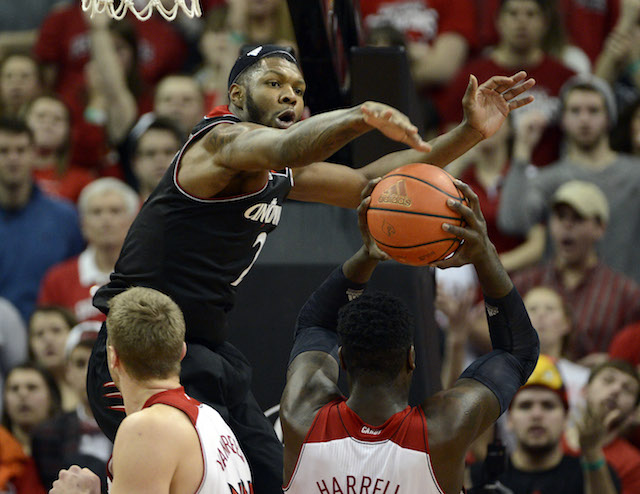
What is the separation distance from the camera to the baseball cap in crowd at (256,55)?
4.70 m

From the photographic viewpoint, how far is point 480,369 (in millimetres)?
4160

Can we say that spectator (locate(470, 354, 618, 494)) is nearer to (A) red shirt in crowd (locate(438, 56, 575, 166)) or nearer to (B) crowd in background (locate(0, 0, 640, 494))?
(B) crowd in background (locate(0, 0, 640, 494))

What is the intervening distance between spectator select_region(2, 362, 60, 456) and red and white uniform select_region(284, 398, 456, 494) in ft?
12.8

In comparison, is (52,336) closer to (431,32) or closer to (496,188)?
(496,188)

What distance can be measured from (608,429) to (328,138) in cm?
348

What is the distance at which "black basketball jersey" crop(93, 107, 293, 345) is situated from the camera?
14.9ft

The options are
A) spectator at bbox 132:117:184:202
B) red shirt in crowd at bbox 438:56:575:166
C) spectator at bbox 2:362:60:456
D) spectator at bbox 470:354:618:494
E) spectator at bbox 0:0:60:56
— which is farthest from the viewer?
spectator at bbox 0:0:60:56

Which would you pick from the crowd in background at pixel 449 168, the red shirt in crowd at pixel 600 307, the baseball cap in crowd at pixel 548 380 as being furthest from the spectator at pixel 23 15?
the baseball cap in crowd at pixel 548 380

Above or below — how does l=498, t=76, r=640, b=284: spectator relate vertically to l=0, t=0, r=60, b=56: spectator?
below

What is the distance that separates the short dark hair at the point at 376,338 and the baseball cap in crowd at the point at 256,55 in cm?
123

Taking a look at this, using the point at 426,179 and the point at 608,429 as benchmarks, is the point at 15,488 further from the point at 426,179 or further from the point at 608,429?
the point at 426,179

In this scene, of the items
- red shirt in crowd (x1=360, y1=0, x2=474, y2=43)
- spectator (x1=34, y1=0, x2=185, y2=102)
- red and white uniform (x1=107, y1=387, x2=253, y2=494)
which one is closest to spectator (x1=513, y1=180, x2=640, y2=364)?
red shirt in crowd (x1=360, y1=0, x2=474, y2=43)

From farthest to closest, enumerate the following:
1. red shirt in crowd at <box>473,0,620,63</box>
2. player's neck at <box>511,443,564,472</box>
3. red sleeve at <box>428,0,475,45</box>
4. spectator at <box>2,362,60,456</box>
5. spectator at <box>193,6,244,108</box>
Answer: red shirt in crowd at <box>473,0,620,63</box>, red sleeve at <box>428,0,475,45</box>, spectator at <box>193,6,244,108</box>, spectator at <box>2,362,60,456</box>, player's neck at <box>511,443,564,472</box>

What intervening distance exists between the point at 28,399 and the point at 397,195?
4.02 meters
